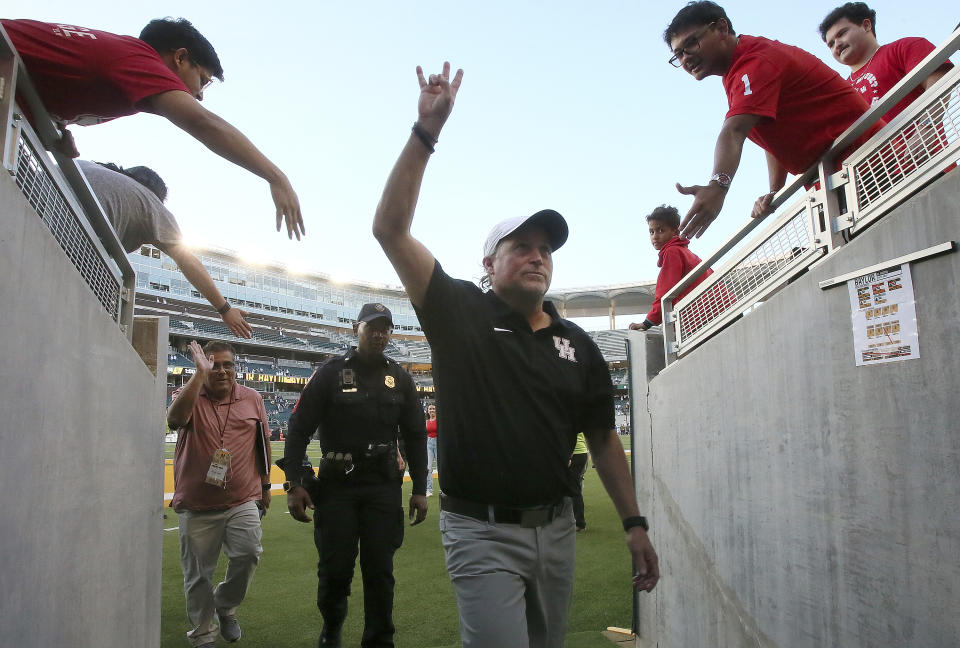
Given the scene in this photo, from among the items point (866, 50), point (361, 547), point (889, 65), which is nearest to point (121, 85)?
point (361, 547)

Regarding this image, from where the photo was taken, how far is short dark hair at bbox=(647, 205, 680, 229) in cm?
546

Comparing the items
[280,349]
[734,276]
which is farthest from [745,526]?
[280,349]

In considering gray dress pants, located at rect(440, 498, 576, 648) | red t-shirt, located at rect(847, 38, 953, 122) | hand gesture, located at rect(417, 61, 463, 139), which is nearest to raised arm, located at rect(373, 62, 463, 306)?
hand gesture, located at rect(417, 61, 463, 139)

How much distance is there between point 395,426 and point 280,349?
6215cm

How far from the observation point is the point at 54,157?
254 cm

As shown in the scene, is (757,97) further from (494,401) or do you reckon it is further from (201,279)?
(201,279)

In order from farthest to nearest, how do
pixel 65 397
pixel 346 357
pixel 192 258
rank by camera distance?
pixel 346 357 → pixel 192 258 → pixel 65 397

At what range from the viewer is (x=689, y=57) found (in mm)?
3182

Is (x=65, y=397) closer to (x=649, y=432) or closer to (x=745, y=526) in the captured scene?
(x=745, y=526)

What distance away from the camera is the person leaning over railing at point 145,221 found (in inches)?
128

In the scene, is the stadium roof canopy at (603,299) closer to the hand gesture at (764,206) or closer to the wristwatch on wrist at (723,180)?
the hand gesture at (764,206)

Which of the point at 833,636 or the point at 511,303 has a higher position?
the point at 511,303

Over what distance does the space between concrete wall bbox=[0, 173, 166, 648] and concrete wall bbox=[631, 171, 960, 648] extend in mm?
2719

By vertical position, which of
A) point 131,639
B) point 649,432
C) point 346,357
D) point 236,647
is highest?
point 346,357
